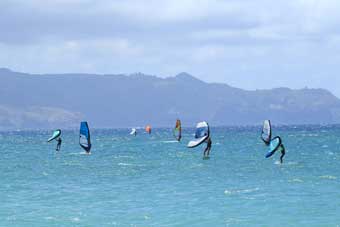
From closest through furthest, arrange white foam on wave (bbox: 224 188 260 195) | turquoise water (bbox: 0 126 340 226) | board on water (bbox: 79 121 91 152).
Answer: turquoise water (bbox: 0 126 340 226) → white foam on wave (bbox: 224 188 260 195) → board on water (bbox: 79 121 91 152)

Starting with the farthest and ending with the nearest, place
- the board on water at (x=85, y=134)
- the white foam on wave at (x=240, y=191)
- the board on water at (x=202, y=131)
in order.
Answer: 1. the board on water at (x=85, y=134)
2. the board on water at (x=202, y=131)
3. the white foam on wave at (x=240, y=191)

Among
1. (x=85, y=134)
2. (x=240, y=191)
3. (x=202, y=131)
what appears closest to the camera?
(x=240, y=191)

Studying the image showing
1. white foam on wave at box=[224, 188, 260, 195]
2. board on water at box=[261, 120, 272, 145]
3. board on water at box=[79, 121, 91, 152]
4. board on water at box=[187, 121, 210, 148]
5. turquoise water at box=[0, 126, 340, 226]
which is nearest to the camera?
turquoise water at box=[0, 126, 340, 226]

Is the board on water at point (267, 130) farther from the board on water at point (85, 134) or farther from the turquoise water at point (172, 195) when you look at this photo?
the board on water at point (85, 134)

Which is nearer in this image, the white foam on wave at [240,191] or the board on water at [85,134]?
the white foam on wave at [240,191]

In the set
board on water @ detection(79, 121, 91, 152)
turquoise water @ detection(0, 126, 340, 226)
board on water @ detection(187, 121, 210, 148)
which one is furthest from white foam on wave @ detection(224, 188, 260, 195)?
board on water @ detection(79, 121, 91, 152)

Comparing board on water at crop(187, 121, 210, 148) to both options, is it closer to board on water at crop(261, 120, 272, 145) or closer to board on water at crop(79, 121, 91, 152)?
board on water at crop(261, 120, 272, 145)

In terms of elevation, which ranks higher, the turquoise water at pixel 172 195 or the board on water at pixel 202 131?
the board on water at pixel 202 131

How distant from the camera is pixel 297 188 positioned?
42312 millimetres

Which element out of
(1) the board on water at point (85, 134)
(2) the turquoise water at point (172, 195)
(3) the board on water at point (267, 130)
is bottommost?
(2) the turquoise water at point (172, 195)

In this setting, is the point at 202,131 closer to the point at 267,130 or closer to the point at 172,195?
the point at 267,130

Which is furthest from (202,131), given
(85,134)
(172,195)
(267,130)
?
(172,195)

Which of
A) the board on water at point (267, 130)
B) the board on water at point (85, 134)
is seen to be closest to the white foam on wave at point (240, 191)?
the board on water at point (267, 130)

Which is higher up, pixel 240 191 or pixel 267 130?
pixel 267 130
